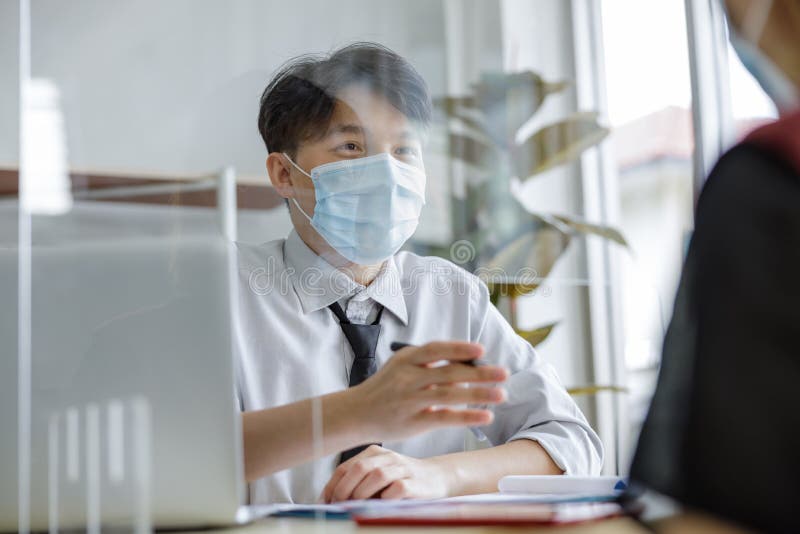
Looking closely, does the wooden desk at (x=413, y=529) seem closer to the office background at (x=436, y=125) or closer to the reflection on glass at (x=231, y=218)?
the reflection on glass at (x=231, y=218)

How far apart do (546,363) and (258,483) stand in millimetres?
498

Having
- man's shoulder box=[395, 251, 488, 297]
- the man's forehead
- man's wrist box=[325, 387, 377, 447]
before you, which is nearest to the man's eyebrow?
the man's forehead

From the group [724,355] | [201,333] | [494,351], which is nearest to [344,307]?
[494,351]

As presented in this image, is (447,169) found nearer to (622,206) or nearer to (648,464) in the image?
(622,206)

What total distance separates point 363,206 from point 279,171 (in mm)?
142

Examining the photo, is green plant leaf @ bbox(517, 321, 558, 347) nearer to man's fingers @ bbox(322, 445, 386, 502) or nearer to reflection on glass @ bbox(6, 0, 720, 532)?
reflection on glass @ bbox(6, 0, 720, 532)

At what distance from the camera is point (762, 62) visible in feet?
2.96

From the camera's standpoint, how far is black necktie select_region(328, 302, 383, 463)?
1110mm

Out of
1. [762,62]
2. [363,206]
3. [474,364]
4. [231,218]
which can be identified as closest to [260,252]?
[231,218]

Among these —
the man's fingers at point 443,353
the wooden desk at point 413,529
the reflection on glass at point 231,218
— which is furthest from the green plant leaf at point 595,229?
the wooden desk at point 413,529

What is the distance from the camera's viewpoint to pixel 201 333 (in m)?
0.90

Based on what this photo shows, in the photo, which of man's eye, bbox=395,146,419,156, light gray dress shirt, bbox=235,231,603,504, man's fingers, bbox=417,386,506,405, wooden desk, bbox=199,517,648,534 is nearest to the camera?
wooden desk, bbox=199,517,648,534

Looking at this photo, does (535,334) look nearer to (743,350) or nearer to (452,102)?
(452,102)

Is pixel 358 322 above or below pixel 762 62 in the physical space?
below
